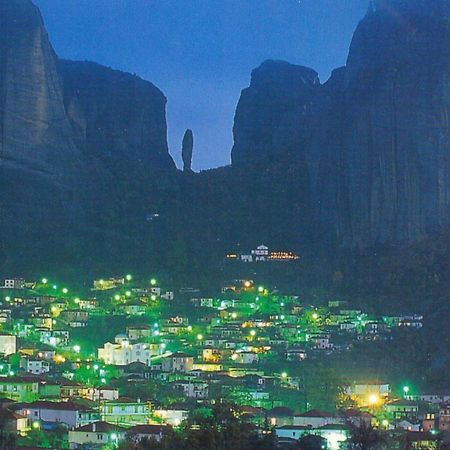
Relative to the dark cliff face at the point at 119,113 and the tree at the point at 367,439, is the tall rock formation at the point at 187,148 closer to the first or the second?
the dark cliff face at the point at 119,113

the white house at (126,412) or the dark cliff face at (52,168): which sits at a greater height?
the dark cliff face at (52,168)

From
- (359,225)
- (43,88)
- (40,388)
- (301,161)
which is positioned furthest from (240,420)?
(301,161)

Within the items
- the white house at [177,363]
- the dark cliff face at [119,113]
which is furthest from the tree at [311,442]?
the dark cliff face at [119,113]

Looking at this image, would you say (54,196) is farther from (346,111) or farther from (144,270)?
(346,111)

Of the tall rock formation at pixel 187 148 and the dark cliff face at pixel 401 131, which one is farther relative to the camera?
the tall rock formation at pixel 187 148

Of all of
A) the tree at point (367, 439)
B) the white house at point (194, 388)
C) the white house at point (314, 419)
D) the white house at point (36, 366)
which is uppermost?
the white house at point (36, 366)

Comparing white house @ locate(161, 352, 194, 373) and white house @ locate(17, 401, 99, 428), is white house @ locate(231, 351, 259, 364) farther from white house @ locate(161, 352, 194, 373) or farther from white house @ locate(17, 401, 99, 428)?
white house @ locate(17, 401, 99, 428)

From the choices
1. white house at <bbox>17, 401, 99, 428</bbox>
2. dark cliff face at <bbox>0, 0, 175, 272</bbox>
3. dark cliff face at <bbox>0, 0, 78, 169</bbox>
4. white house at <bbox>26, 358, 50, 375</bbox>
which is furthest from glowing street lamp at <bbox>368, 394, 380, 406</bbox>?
dark cliff face at <bbox>0, 0, 78, 169</bbox>

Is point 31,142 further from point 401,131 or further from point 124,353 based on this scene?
point 124,353
